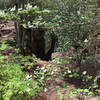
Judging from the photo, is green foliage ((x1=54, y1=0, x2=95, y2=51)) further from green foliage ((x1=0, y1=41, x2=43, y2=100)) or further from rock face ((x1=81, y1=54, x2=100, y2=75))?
green foliage ((x1=0, y1=41, x2=43, y2=100))

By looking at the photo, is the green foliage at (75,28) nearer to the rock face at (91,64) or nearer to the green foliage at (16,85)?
the rock face at (91,64)

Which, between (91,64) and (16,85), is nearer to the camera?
(16,85)

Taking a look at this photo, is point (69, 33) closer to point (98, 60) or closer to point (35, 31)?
point (98, 60)

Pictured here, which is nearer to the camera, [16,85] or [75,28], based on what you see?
[16,85]

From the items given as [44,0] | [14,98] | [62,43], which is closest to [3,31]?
[44,0]

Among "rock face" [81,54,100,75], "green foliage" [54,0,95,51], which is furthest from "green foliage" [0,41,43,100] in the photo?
"green foliage" [54,0,95,51]

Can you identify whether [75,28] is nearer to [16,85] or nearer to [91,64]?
[91,64]

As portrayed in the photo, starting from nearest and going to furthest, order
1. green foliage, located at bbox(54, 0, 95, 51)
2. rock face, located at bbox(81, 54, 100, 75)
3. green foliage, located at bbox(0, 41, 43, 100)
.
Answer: green foliage, located at bbox(0, 41, 43, 100)
rock face, located at bbox(81, 54, 100, 75)
green foliage, located at bbox(54, 0, 95, 51)

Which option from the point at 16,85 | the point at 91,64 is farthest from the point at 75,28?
the point at 16,85

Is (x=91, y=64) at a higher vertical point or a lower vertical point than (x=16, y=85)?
lower

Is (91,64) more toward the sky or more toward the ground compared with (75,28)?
more toward the ground

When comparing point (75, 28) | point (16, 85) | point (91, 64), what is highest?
point (75, 28)

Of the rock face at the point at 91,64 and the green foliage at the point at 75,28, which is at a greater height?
the green foliage at the point at 75,28

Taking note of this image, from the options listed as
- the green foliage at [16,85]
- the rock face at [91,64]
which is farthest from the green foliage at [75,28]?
the green foliage at [16,85]
